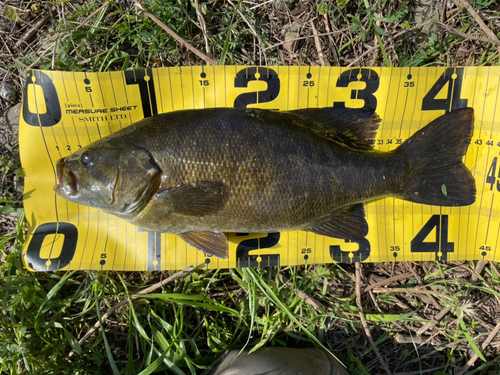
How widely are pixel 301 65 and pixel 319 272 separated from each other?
201 cm

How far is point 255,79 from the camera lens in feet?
8.91

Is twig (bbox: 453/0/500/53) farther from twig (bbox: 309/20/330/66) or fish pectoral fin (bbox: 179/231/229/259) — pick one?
fish pectoral fin (bbox: 179/231/229/259)

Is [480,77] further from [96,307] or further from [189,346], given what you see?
[96,307]

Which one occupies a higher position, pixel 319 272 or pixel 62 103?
pixel 62 103

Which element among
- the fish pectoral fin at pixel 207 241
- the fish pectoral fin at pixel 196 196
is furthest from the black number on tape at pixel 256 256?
the fish pectoral fin at pixel 196 196

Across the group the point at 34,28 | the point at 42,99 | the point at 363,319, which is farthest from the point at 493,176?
the point at 34,28

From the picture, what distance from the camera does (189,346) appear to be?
280 centimetres

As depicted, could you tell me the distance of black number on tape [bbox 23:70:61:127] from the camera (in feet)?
8.75

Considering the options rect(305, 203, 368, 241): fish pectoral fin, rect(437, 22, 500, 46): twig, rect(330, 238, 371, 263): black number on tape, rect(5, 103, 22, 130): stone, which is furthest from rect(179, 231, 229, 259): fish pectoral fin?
rect(437, 22, 500, 46): twig

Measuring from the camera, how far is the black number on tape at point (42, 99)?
267cm

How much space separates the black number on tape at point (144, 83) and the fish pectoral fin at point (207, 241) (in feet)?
4.07

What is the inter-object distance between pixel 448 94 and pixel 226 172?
2.21 meters

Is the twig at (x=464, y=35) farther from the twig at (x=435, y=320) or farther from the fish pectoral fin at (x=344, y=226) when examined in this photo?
the twig at (x=435, y=320)

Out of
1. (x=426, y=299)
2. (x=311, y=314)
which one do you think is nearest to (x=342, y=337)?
(x=311, y=314)
